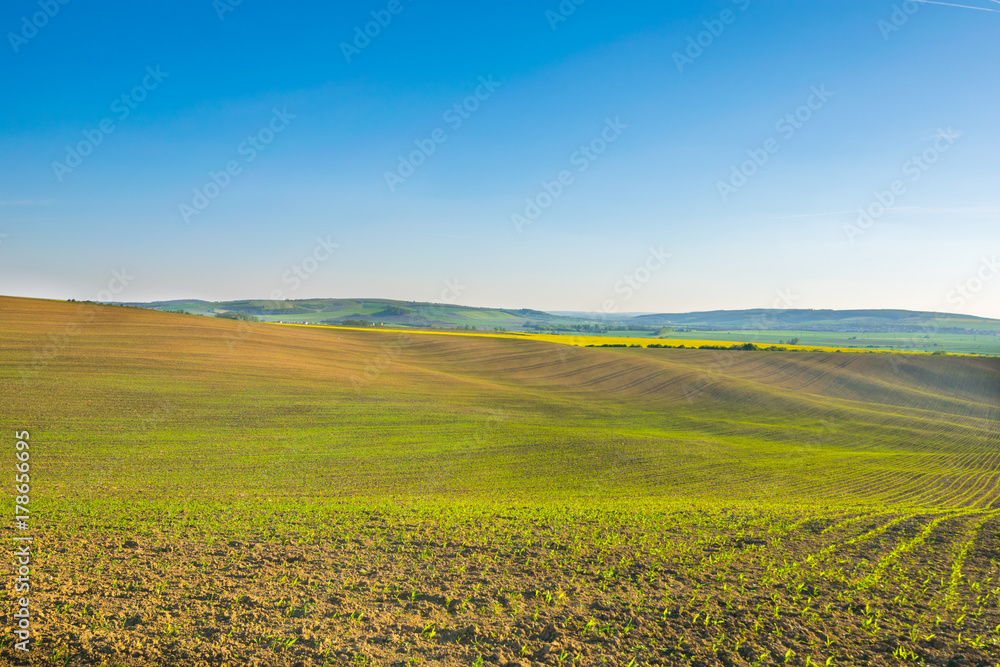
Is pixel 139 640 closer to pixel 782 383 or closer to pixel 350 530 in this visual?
pixel 350 530

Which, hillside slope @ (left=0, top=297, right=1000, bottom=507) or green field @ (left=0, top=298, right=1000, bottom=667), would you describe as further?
hillside slope @ (left=0, top=297, right=1000, bottom=507)

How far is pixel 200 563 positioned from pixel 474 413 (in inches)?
1092

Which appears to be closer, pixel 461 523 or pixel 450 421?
pixel 461 523

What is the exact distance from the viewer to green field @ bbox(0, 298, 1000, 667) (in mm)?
6980

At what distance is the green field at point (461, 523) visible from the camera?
6980 millimetres

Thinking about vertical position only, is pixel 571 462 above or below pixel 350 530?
below

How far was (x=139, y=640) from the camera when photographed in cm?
621

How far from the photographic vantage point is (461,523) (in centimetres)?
1241

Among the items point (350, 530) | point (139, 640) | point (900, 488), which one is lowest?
point (900, 488)

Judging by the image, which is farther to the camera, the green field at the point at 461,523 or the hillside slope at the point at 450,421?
the hillside slope at the point at 450,421

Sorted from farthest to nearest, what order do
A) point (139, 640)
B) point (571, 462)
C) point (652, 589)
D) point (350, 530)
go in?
point (571, 462) < point (350, 530) < point (652, 589) < point (139, 640)

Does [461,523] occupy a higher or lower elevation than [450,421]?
higher

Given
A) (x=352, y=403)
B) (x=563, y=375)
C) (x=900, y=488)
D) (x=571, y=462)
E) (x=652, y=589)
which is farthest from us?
(x=563, y=375)

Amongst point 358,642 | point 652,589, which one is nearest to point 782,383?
point 652,589
